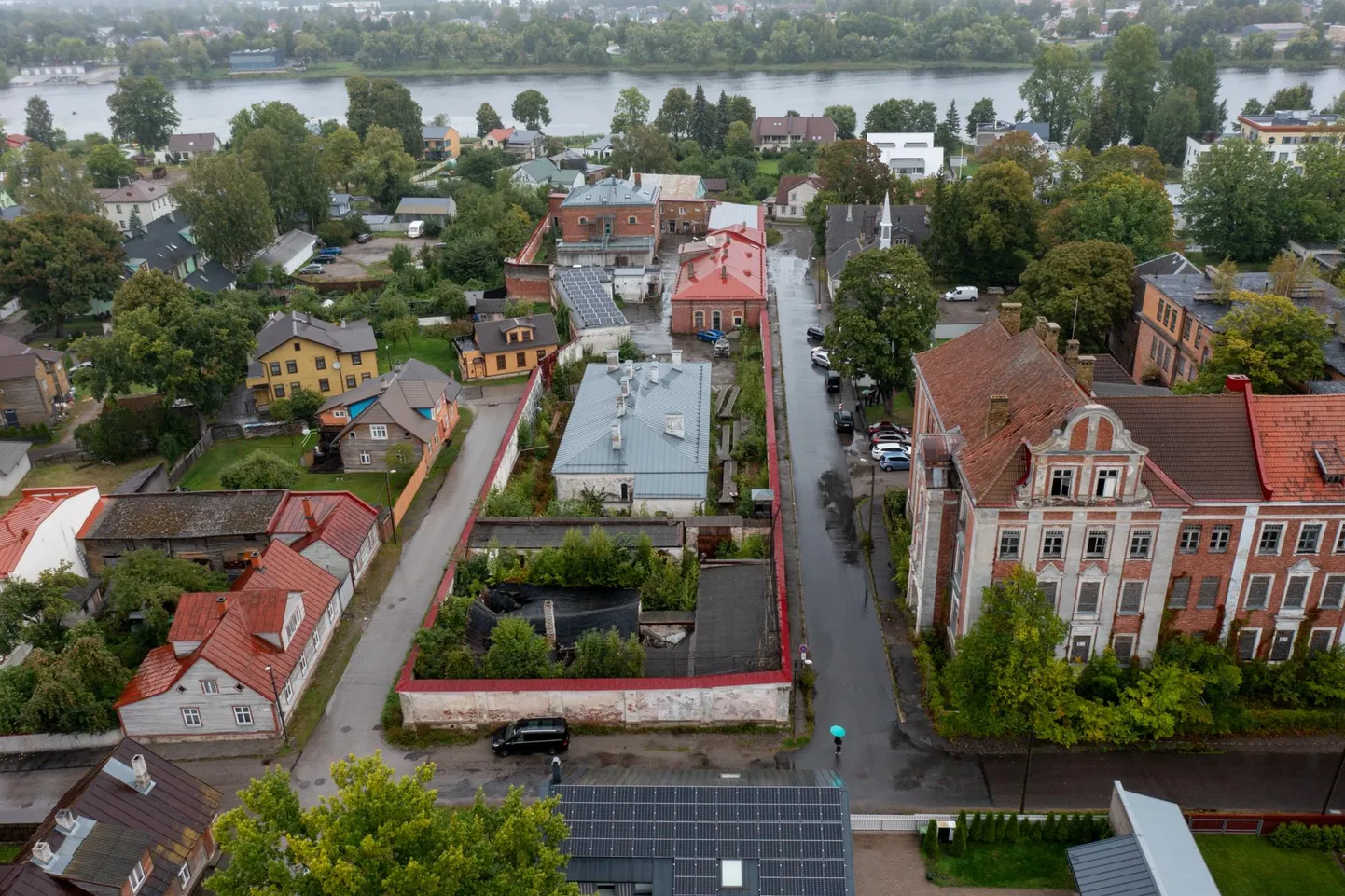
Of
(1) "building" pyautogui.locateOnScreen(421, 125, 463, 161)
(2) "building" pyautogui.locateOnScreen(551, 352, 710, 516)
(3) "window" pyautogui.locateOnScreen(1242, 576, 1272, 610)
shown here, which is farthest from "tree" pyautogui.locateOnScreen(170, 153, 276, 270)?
(3) "window" pyautogui.locateOnScreen(1242, 576, 1272, 610)

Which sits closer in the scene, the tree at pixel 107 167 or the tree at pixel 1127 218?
the tree at pixel 1127 218

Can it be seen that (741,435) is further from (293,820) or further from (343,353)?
(293,820)

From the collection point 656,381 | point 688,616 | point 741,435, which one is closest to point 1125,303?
point 741,435

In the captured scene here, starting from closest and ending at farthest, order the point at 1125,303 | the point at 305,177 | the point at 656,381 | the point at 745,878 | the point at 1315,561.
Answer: the point at 745,878
the point at 1315,561
the point at 656,381
the point at 1125,303
the point at 305,177

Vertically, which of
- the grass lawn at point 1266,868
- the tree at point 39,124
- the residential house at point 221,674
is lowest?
the grass lawn at point 1266,868

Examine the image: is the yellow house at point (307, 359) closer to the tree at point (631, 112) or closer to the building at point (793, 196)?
the building at point (793, 196)

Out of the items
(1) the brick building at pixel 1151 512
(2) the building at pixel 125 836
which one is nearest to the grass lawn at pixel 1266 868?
(1) the brick building at pixel 1151 512

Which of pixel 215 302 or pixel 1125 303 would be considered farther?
pixel 215 302

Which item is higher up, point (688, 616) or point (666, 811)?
point (666, 811)
